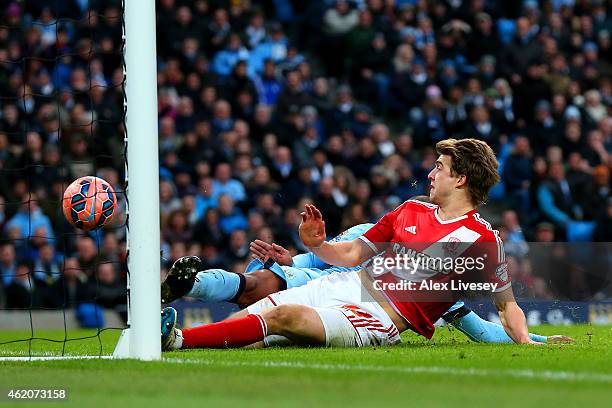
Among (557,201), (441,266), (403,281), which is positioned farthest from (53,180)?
(441,266)

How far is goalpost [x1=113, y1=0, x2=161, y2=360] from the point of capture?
6.66 m

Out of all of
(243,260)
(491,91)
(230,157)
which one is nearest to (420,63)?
(491,91)

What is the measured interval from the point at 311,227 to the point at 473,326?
1863 millimetres

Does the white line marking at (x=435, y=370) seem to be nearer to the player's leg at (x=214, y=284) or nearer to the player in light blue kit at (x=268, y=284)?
the player's leg at (x=214, y=284)

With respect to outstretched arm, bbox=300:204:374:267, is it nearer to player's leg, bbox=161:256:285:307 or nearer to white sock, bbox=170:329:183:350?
player's leg, bbox=161:256:285:307

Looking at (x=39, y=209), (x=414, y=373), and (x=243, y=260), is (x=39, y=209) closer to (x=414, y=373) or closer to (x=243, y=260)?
(x=243, y=260)

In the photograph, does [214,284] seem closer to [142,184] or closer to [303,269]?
[303,269]

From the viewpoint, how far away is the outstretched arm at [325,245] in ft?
24.3

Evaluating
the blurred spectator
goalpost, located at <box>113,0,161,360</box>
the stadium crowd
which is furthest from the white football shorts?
the blurred spectator

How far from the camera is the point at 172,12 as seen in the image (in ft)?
57.2

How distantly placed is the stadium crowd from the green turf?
18.5ft

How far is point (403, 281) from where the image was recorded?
7.93 m

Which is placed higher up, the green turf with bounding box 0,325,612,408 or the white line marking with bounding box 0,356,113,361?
the green turf with bounding box 0,325,612,408

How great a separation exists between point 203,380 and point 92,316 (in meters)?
8.26
